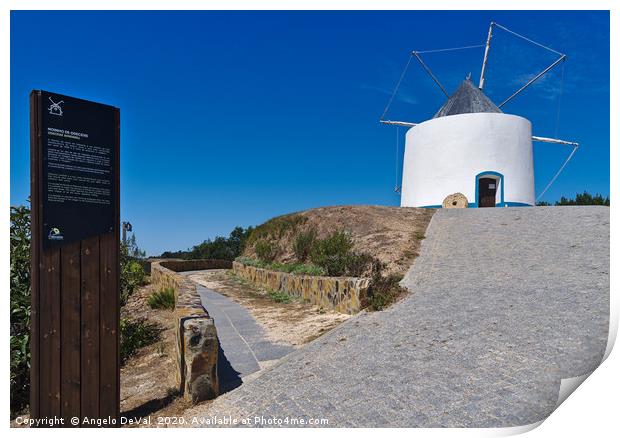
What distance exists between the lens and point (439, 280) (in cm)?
912

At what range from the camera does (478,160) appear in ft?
74.9

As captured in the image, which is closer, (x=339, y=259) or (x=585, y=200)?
(x=339, y=259)

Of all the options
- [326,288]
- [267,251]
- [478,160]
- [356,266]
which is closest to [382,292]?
[326,288]

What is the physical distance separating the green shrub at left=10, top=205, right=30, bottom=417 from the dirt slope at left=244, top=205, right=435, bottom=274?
7.31 metres

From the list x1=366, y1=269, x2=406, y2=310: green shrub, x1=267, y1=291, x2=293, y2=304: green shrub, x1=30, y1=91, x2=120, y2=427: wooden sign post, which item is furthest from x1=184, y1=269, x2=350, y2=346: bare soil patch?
x1=30, y1=91, x2=120, y2=427: wooden sign post

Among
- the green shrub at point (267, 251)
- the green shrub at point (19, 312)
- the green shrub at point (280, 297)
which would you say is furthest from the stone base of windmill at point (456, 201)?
the green shrub at point (19, 312)

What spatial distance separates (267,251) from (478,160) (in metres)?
12.7

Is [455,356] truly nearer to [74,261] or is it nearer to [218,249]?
[74,261]

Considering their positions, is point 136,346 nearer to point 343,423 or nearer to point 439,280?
point 343,423

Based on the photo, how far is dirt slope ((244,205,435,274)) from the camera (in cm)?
1187

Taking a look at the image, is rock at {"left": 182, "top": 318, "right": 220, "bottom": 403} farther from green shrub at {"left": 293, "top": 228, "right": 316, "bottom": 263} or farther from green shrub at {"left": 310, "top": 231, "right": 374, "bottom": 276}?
green shrub at {"left": 293, "top": 228, "right": 316, "bottom": 263}

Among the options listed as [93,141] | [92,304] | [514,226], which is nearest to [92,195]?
[93,141]

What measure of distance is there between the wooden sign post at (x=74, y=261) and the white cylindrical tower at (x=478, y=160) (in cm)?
2069

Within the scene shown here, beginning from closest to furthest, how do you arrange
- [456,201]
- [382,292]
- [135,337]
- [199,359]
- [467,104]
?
[199,359] → [135,337] → [382,292] → [456,201] → [467,104]
